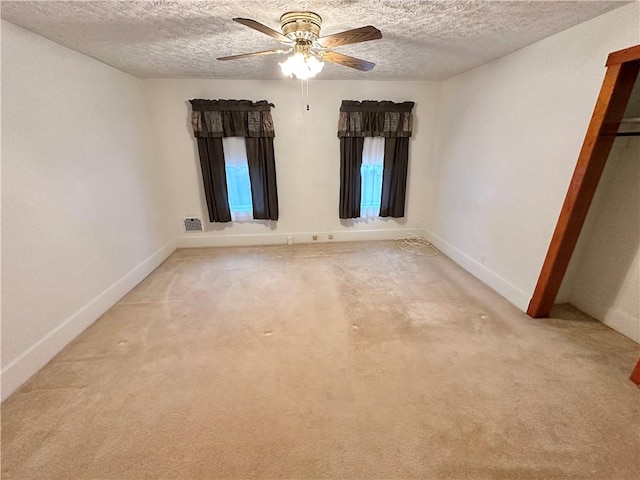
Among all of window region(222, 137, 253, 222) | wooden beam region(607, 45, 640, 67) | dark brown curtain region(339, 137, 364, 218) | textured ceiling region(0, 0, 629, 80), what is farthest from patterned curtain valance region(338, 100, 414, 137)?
wooden beam region(607, 45, 640, 67)

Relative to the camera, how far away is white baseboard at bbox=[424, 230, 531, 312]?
2.64 metres

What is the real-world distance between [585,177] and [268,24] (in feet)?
8.32

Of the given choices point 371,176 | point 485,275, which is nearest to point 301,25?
point 371,176

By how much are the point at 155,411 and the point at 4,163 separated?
5.97ft

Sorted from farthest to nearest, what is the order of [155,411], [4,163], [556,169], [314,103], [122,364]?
1. [314,103]
2. [556,169]
3. [122,364]
4. [4,163]
5. [155,411]

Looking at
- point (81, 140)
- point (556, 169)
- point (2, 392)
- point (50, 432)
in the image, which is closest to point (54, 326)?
point (2, 392)

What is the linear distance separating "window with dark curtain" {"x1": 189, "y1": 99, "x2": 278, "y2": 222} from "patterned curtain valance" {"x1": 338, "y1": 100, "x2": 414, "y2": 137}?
3.30ft

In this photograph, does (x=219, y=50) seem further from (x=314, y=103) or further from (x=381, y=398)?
(x=381, y=398)

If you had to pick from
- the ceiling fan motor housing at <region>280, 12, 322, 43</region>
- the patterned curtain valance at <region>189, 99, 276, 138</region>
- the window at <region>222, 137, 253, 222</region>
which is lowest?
the window at <region>222, 137, 253, 222</region>

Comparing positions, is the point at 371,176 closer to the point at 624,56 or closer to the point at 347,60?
the point at 347,60

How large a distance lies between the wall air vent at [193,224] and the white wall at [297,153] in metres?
0.08

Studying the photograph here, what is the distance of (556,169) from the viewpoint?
2270mm

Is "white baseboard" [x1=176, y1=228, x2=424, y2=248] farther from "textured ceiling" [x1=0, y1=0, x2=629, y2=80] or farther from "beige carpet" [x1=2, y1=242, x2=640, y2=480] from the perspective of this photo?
"textured ceiling" [x1=0, y1=0, x2=629, y2=80]

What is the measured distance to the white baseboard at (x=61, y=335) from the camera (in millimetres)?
1778
